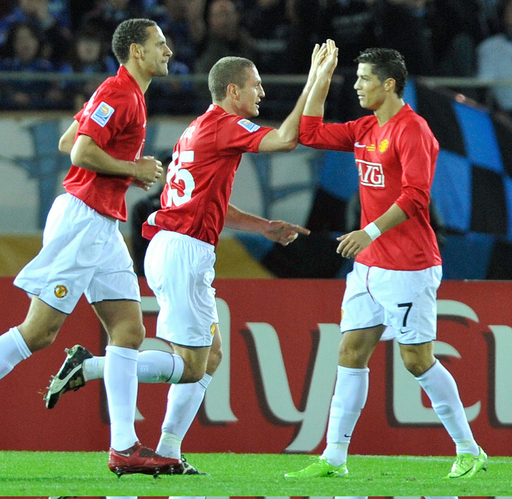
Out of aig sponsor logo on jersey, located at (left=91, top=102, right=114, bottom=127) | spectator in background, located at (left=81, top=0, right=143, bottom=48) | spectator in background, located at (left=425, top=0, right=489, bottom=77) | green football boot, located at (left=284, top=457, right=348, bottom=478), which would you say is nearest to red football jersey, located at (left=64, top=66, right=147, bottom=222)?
aig sponsor logo on jersey, located at (left=91, top=102, right=114, bottom=127)

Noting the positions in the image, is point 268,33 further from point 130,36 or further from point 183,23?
point 130,36

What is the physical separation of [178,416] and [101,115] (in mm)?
1398

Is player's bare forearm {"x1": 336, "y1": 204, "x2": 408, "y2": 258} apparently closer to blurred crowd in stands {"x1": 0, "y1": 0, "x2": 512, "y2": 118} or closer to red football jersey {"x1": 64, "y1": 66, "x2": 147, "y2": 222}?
red football jersey {"x1": 64, "y1": 66, "x2": 147, "y2": 222}

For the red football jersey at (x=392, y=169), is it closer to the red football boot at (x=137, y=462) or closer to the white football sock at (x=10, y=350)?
the red football boot at (x=137, y=462)

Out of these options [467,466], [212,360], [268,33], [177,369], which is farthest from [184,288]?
[268,33]

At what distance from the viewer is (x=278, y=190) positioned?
24.2 ft

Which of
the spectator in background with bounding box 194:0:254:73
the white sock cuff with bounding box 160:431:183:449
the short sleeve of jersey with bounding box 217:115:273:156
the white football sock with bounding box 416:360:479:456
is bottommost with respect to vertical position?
the white sock cuff with bounding box 160:431:183:449

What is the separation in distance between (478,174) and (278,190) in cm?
153

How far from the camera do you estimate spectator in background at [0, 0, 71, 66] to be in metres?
8.37

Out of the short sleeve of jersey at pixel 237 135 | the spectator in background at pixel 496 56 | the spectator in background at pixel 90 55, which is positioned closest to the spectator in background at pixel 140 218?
the spectator in background at pixel 90 55

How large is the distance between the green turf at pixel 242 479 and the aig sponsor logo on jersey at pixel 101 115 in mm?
1562

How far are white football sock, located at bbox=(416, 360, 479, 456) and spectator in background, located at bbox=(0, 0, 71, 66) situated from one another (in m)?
4.85

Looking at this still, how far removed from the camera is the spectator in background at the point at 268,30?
857 cm

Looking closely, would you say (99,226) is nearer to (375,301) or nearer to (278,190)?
(375,301)
